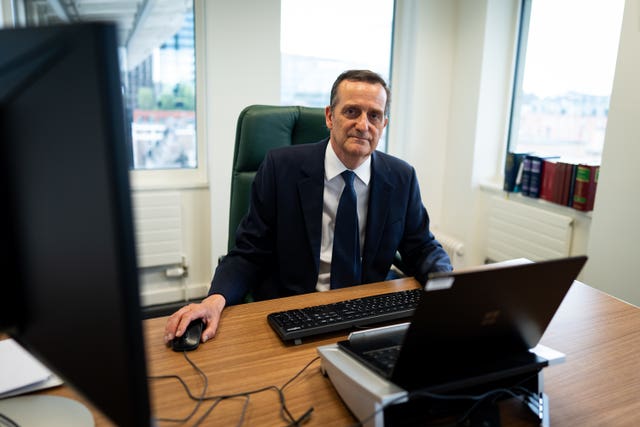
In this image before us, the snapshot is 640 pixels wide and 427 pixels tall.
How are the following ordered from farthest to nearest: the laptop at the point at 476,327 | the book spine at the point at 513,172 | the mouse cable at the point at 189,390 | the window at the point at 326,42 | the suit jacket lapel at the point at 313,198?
the window at the point at 326,42 < the book spine at the point at 513,172 < the suit jacket lapel at the point at 313,198 < the mouse cable at the point at 189,390 < the laptop at the point at 476,327

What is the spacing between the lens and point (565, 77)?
302cm

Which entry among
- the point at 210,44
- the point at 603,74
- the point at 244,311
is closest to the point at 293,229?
the point at 244,311

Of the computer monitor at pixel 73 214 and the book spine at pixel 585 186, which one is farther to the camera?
the book spine at pixel 585 186

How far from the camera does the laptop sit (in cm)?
67

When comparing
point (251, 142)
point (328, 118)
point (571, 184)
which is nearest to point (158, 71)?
point (251, 142)

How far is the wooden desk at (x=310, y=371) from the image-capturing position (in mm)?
828

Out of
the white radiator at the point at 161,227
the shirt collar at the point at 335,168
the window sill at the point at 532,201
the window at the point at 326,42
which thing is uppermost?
the window at the point at 326,42

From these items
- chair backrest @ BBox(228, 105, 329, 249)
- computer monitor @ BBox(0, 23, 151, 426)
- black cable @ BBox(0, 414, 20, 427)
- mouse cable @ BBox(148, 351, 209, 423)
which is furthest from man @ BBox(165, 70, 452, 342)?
computer monitor @ BBox(0, 23, 151, 426)

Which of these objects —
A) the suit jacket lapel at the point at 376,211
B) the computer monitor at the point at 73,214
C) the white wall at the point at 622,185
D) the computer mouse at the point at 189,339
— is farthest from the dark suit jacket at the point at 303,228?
the white wall at the point at 622,185

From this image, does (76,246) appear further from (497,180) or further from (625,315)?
(497,180)

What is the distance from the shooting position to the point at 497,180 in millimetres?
3430

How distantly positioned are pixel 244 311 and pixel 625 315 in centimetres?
98

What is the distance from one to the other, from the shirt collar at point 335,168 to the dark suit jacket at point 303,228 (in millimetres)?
20

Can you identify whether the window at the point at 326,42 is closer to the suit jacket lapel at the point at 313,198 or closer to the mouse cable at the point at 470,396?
the suit jacket lapel at the point at 313,198
